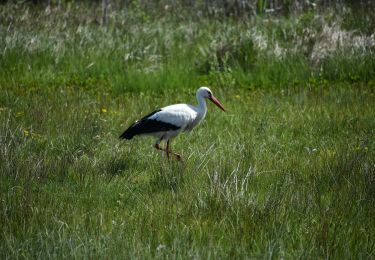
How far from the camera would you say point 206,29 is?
41.5 ft

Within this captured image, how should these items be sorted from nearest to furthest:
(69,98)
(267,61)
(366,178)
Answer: (366,178), (69,98), (267,61)

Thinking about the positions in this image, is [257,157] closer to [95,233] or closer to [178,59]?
[95,233]

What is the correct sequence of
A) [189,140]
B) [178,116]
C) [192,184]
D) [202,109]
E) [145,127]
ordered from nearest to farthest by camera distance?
[192,184] → [145,127] → [178,116] → [202,109] → [189,140]

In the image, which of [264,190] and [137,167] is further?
[137,167]

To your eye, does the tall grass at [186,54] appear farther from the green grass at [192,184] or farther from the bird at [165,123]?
the bird at [165,123]

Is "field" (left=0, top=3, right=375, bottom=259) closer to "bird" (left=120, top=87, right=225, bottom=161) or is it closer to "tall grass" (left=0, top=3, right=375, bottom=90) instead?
"tall grass" (left=0, top=3, right=375, bottom=90)

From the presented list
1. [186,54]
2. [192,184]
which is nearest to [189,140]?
[192,184]

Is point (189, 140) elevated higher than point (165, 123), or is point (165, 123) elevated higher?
point (165, 123)

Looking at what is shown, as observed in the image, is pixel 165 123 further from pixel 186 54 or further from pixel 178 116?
pixel 186 54

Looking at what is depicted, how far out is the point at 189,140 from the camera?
7.42 meters

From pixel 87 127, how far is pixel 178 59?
13.6 feet

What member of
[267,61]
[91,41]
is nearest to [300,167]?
[267,61]

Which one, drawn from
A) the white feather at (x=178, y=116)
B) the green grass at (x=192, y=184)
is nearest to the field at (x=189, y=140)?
the green grass at (x=192, y=184)

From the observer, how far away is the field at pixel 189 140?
4398 mm
